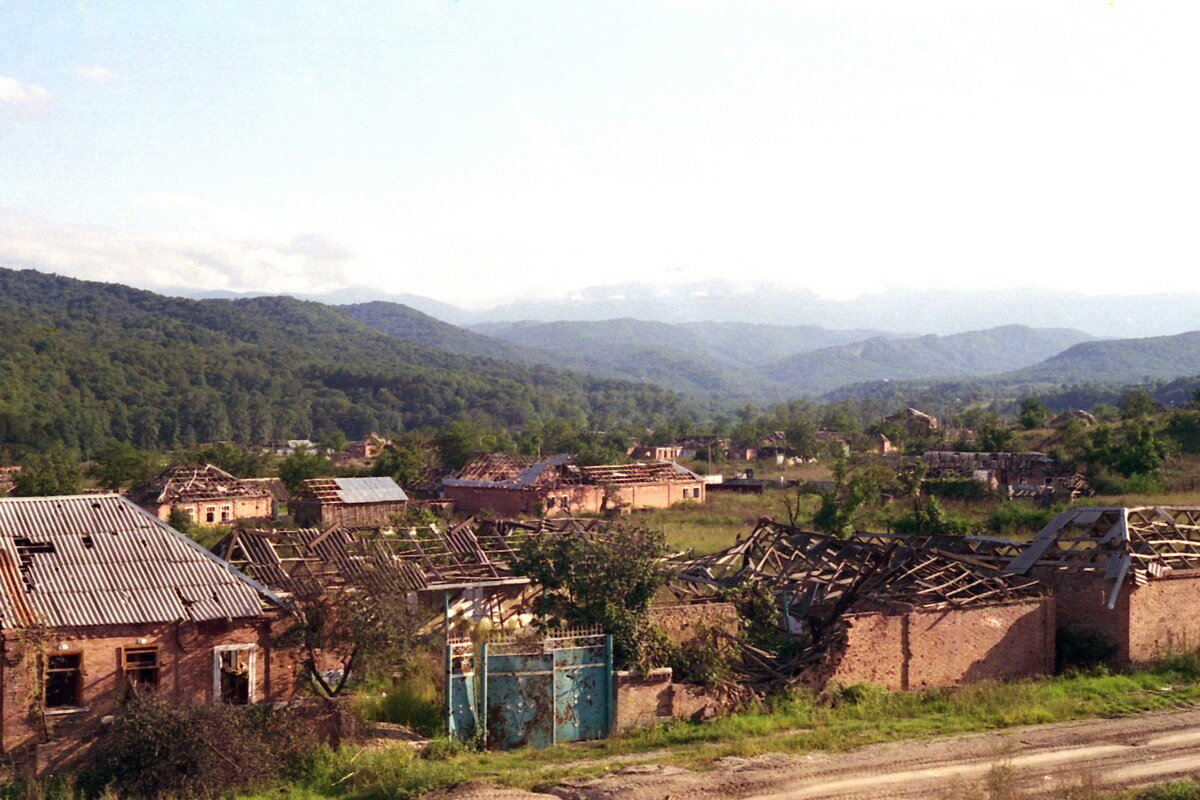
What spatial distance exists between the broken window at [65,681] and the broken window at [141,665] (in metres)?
0.59

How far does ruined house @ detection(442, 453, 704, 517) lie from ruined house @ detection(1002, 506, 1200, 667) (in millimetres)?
32042

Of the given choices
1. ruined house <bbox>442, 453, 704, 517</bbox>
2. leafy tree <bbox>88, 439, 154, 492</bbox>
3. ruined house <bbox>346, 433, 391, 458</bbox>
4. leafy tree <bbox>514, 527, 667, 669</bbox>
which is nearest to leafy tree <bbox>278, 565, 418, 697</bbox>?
leafy tree <bbox>514, 527, 667, 669</bbox>

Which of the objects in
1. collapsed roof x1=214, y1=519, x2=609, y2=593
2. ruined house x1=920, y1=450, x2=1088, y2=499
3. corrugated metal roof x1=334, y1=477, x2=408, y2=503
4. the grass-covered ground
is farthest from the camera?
corrugated metal roof x1=334, y1=477, x2=408, y2=503

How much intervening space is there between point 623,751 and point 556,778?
5.35 ft

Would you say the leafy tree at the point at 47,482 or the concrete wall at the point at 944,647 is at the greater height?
the leafy tree at the point at 47,482

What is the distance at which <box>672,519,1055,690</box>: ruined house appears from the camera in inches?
682

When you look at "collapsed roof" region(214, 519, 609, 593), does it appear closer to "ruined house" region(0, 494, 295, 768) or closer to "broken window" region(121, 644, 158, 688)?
"ruined house" region(0, 494, 295, 768)

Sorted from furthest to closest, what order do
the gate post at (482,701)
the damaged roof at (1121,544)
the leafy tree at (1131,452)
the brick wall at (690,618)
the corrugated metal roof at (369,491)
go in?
the corrugated metal roof at (369,491), the leafy tree at (1131,452), the damaged roof at (1121,544), the brick wall at (690,618), the gate post at (482,701)

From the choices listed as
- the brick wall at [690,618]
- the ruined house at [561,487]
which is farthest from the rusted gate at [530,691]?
the ruined house at [561,487]

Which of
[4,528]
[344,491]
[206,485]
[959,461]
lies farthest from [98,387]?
[4,528]

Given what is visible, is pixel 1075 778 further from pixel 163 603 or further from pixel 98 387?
pixel 98 387

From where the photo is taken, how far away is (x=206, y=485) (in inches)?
2127

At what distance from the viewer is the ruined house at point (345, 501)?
46906mm

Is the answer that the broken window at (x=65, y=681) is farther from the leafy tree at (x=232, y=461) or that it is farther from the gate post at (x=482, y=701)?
the leafy tree at (x=232, y=461)
